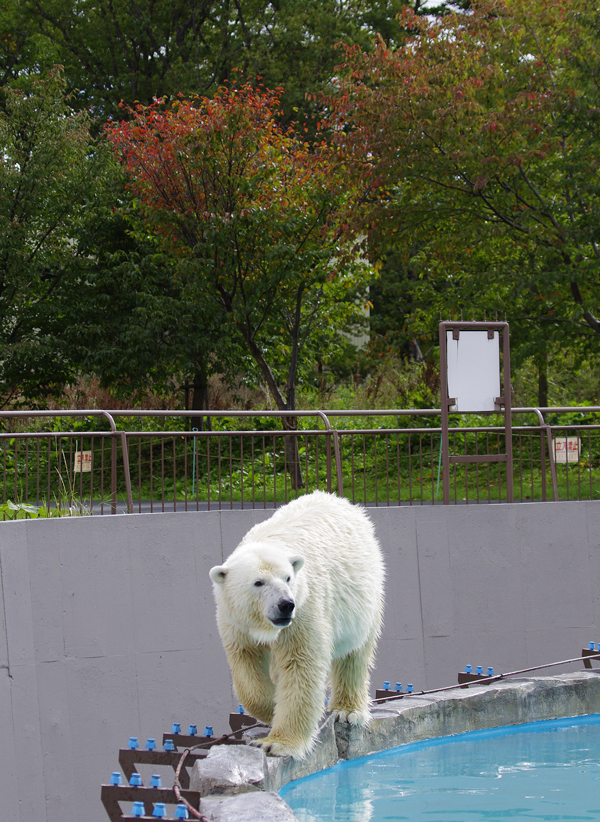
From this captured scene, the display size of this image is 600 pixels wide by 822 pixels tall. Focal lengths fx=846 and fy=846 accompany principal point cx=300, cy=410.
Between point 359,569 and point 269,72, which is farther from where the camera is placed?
point 269,72

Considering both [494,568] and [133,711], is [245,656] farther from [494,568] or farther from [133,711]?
[494,568]

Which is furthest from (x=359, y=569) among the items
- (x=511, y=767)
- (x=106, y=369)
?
(x=106, y=369)

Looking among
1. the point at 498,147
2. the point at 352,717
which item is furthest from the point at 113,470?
the point at 498,147

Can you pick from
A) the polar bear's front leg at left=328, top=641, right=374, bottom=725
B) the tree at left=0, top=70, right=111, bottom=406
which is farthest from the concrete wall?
the tree at left=0, top=70, right=111, bottom=406

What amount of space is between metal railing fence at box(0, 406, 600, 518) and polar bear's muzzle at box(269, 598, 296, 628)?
291cm

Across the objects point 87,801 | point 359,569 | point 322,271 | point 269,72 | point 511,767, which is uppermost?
point 269,72

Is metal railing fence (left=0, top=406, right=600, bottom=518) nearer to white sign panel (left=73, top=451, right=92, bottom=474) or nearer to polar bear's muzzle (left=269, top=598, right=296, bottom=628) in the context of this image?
white sign panel (left=73, top=451, right=92, bottom=474)

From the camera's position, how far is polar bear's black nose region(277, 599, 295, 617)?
13.6ft

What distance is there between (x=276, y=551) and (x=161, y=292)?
11060 millimetres

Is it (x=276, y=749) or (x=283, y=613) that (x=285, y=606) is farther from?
(x=276, y=749)

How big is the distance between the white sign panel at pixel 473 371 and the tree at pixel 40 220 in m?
7.27

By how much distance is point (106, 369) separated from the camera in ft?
45.6

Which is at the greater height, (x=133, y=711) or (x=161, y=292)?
(x=161, y=292)

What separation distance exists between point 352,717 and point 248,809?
1.62 meters
